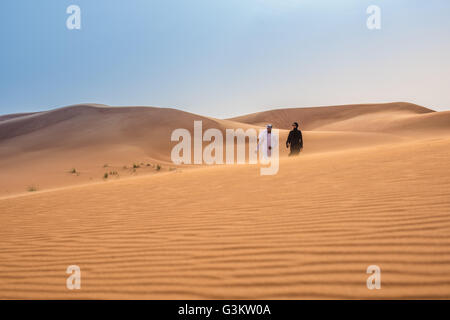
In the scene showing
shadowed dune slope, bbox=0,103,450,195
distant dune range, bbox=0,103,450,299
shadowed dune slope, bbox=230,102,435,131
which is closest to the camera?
distant dune range, bbox=0,103,450,299

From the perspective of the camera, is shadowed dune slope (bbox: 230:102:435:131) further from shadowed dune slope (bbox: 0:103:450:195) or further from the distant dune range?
the distant dune range

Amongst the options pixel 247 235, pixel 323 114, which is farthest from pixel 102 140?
pixel 323 114

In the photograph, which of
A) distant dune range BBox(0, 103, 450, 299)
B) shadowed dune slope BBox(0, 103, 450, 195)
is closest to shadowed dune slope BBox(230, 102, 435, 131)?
shadowed dune slope BBox(0, 103, 450, 195)

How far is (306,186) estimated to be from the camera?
243 inches

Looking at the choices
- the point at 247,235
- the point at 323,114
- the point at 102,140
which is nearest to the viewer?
the point at 247,235

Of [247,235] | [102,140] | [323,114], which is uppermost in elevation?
[323,114]

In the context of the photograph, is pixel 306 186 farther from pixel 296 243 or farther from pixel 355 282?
pixel 355 282

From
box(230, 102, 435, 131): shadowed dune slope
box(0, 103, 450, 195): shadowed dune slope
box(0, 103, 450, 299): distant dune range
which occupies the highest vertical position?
box(230, 102, 435, 131): shadowed dune slope

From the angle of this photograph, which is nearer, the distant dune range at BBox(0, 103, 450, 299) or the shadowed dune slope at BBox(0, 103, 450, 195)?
the distant dune range at BBox(0, 103, 450, 299)

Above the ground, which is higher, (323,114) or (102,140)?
(323,114)

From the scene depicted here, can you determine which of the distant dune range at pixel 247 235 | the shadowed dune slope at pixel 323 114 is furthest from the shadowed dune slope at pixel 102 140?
the shadowed dune slope at pixel 323 114

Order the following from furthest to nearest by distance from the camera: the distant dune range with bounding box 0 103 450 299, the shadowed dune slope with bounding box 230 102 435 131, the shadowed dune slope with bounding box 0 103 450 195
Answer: the shadowed dune slope with bounding box 230 102 435 131 → the shadowed dune slope with bounding box 0 103 450 195 → the distant dune range with bounding box 0 103 450 299

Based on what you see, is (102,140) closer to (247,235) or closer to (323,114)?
(247,235)
